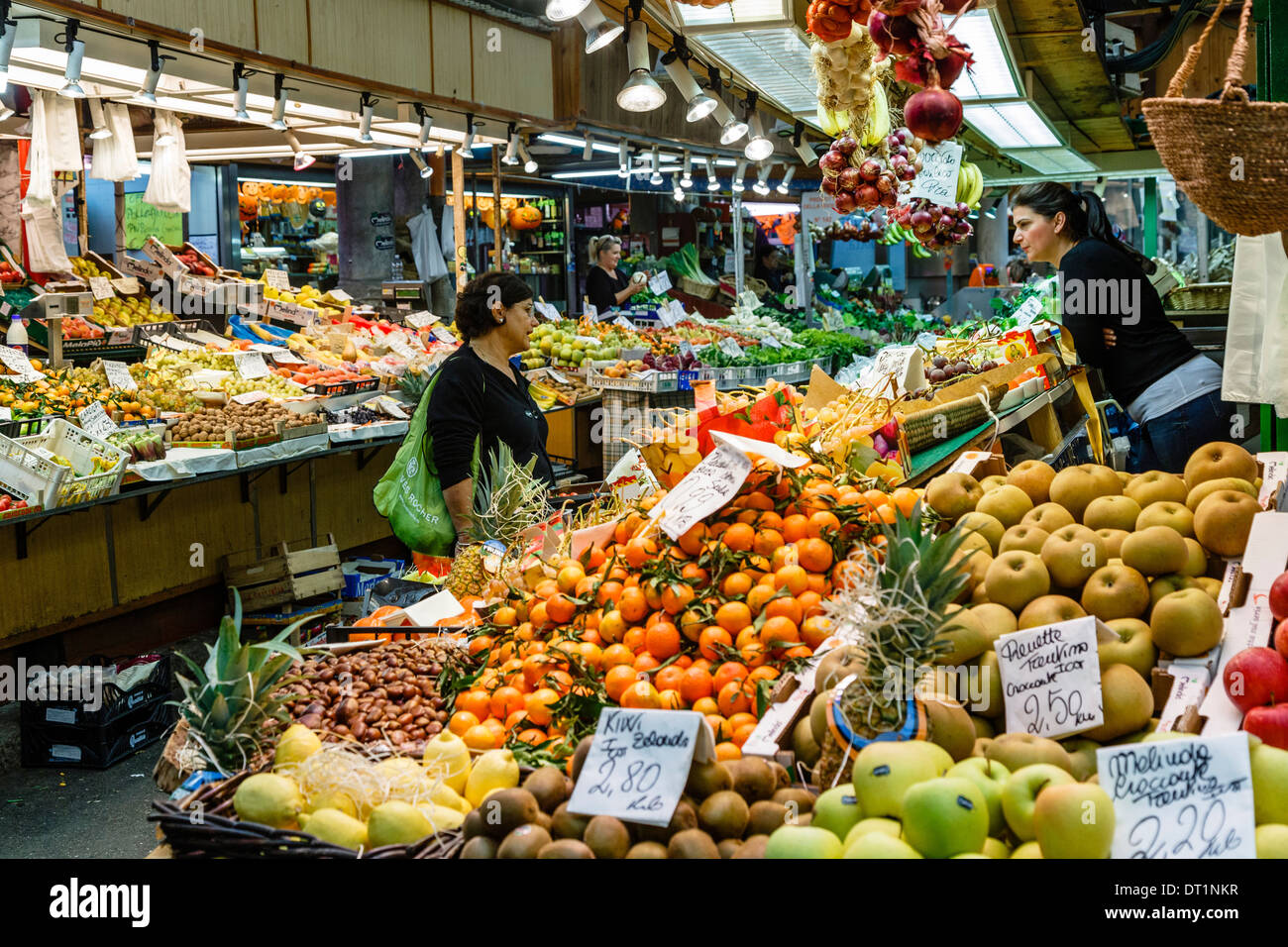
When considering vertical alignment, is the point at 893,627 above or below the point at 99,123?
below

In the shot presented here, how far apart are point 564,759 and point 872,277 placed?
665 inches

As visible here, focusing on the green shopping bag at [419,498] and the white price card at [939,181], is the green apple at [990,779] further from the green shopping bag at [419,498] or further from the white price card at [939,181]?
the white price card at [939,181]

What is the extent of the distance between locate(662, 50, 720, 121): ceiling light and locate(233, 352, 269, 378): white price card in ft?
10.6

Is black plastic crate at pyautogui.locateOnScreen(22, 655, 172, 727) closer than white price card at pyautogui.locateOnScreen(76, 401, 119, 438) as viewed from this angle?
Yes

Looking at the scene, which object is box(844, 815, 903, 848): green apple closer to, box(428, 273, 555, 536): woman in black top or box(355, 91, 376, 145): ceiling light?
box(428, 273, 555, 536): woman in black top

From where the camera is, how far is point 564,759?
2.20m

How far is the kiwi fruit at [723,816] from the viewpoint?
5.86 feet

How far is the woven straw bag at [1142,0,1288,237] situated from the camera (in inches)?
75.0

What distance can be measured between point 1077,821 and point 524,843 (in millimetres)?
774

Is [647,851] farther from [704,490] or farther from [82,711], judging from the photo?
[82,711]

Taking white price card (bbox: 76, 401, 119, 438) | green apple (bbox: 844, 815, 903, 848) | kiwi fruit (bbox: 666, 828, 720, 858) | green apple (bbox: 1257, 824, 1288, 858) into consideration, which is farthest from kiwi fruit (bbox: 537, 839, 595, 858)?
white price card (bbox: 76, 401, 119, 438)

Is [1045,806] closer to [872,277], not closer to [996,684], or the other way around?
[996,684]

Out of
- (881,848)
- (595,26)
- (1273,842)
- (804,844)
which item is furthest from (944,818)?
(595,26)

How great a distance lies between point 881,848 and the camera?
5.12 feet
